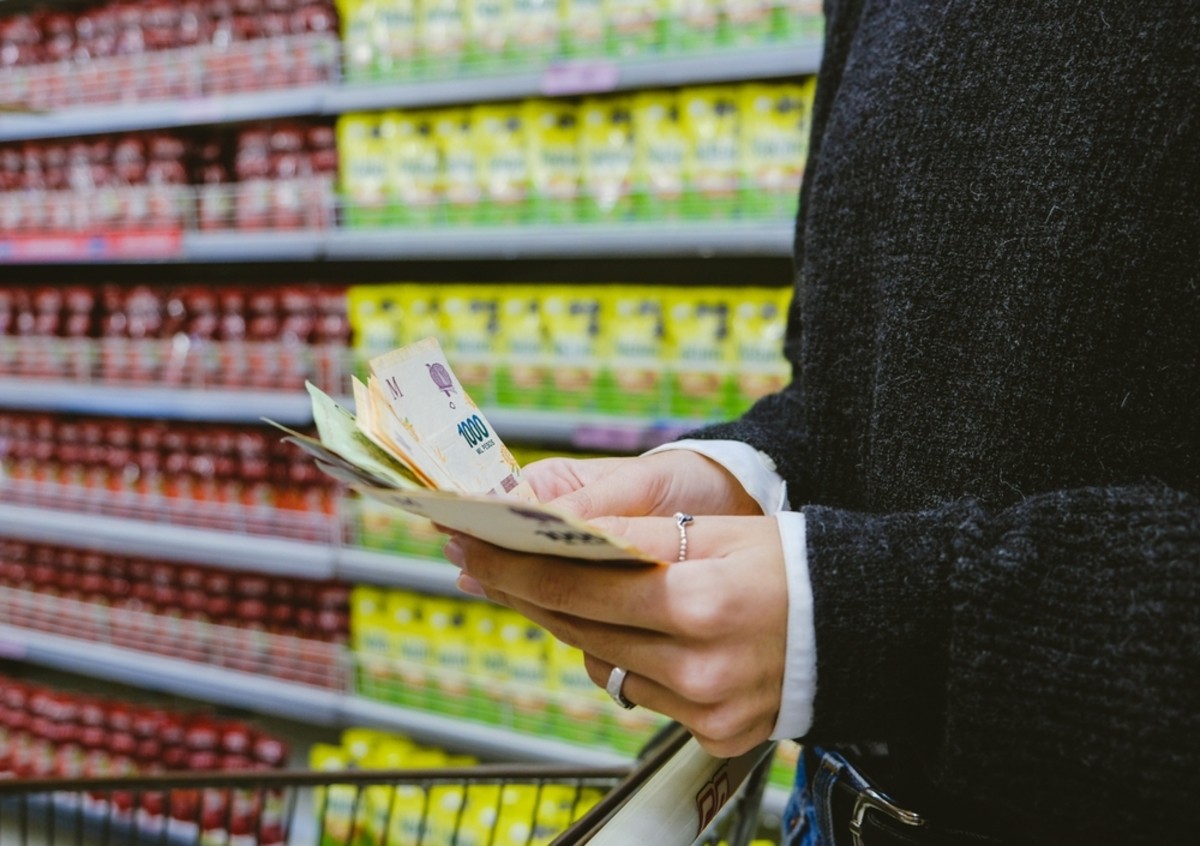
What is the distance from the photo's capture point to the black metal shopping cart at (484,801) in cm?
63

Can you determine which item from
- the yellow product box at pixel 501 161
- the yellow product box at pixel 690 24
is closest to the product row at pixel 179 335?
the yellow product box at pixel 501 161

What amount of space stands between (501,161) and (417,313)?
0.44 m

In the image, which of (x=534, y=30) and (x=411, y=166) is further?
(x=411, y=166)

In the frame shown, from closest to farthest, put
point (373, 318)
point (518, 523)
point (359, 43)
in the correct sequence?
point (518, 523)
point (359, 43)
point (373, 318)

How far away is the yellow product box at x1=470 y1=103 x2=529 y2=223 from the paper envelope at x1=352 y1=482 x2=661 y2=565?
1692 mm

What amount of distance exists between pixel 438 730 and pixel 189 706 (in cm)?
122

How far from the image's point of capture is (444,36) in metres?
2.16

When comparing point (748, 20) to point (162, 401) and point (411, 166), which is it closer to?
point (411, 166)

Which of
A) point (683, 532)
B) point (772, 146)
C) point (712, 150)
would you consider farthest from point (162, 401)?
point (683, 532)

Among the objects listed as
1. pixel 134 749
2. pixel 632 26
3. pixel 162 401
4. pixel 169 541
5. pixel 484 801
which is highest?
pixel 632 26

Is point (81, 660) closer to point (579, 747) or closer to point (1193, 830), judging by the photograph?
point (579, 747)

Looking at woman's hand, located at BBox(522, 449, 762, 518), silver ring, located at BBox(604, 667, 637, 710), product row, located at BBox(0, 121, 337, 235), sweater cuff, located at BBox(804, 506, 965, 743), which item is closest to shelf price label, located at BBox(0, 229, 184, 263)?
product row, located at BBox(0, 121, 337, 235)

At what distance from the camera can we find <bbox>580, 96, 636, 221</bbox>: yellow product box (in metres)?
2.05

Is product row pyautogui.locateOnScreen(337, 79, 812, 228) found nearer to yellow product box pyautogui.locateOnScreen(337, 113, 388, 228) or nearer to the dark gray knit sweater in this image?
yellow product box pyautogui.locateOnScreen(337, 113, 388, 228)
